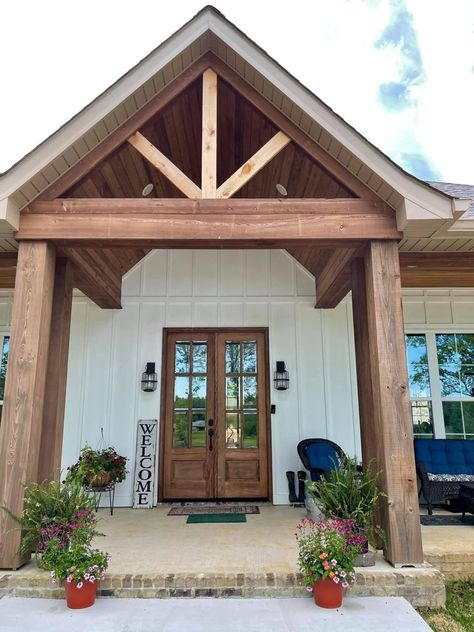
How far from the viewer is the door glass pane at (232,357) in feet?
19.6

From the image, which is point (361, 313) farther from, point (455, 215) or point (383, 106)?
point (383, 106)

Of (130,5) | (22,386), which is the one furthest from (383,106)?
(22,386)

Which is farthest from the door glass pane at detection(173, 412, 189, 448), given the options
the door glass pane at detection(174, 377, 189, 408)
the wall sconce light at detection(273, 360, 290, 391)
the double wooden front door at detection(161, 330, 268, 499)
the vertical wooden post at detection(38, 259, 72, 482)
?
the vertical wooden post at detection(38, 259, 72, 482)

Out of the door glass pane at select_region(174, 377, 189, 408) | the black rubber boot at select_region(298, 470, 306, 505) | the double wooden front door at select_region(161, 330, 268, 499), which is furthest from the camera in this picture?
the door glass pane at select_region(174, 377, 189, 408)

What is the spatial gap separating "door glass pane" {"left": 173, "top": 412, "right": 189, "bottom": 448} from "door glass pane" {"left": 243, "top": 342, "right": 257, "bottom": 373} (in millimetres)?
1006

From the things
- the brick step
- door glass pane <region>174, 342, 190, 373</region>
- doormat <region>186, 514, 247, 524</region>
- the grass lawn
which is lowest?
the grass lawn

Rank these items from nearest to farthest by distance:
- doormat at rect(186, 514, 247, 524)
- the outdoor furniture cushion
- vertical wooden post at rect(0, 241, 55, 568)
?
vertical wooden post at rect(0, 241, 55, 568)
doormat at rect(186, 514, 247, 524)
the outdoor furniture cushion

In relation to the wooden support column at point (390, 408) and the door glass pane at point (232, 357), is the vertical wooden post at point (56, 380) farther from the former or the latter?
the wooden support column at point (390, 408)

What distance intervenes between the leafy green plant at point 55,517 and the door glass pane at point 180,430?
8.65 feet

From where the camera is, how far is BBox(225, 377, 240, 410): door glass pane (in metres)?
5.90

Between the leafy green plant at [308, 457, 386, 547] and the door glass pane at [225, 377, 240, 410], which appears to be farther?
the door glass pane at [225, 377, 240, 410]

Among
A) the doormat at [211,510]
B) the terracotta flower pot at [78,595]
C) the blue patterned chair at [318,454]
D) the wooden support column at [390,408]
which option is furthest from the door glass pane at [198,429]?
the terracotta flower pot at [78,595]

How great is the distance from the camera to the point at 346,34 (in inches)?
858

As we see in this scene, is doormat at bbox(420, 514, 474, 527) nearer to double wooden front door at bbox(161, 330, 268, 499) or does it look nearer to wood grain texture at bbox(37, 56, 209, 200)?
double wooden front door at bbox(161, 330, 268, 499)
